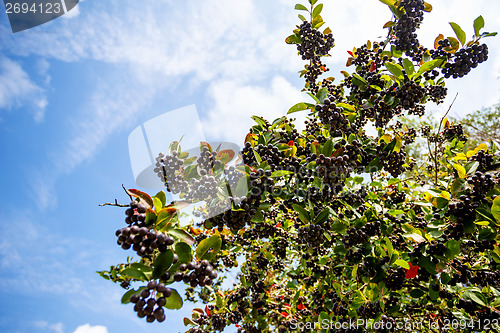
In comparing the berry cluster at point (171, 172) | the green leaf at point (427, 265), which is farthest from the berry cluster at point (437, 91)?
the berry cluster at point (171, 172)

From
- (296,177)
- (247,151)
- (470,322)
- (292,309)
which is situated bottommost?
(470,322)

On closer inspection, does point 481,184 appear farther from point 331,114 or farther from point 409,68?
point 331,114

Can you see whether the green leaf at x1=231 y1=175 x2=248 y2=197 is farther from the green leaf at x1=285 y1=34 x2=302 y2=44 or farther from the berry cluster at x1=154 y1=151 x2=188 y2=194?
the green leaf at x1=285 y1=34 x2=302 y2=44

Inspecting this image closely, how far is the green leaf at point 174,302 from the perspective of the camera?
5.33ft

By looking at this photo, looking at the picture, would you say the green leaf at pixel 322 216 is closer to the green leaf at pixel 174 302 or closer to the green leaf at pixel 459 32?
the green leaf at pixel 174 302

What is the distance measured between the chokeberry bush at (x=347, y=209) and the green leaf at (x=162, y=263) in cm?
2

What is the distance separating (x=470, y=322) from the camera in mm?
2945

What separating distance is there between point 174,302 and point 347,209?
93.4 inches

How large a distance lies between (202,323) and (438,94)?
15.7 feet

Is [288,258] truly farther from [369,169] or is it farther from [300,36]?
[300,36]

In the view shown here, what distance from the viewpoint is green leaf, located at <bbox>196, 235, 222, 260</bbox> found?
6.12ft

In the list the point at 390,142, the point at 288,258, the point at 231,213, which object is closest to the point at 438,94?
the point at 390,142

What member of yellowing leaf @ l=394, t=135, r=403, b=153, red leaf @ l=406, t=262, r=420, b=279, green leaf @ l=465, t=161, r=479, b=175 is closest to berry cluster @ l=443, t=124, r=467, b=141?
green leaf @ l=465, t=161, r=479, b=175

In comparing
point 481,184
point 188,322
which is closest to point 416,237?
point 481,184
